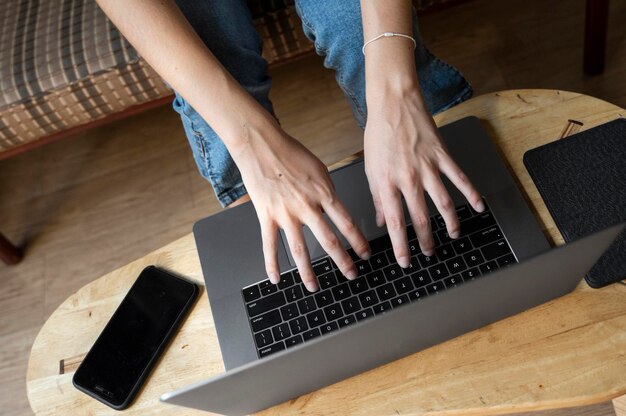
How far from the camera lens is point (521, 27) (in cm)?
162

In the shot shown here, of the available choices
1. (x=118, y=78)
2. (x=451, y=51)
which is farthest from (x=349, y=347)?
(x=451, y=51)

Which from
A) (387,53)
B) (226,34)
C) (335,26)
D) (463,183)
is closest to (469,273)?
(463,183)

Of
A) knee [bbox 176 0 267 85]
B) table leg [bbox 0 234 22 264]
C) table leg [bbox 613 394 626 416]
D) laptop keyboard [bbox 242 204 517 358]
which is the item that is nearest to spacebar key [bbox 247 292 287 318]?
laptop keyboard [bbox 242 204 517 358]

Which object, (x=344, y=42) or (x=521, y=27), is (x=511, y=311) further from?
(x=521, y=27)

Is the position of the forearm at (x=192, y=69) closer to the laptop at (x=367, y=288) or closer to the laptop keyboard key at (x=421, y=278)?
the laptop at (x=367, y=288)

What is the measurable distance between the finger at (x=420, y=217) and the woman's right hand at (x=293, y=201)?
0.24ft

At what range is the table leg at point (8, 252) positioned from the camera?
5.13 feet

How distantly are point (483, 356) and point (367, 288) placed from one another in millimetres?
174

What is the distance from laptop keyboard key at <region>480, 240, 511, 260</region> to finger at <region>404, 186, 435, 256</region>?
78 millimetres

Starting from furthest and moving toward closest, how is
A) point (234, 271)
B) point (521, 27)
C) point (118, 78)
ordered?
point (521, 27) → point (118, 78) → point (234, 271)

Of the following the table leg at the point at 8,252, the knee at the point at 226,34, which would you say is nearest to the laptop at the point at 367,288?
the knee at the point at 226,34

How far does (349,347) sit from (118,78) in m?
0.95

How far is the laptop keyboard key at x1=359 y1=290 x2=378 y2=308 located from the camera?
30.3 inches

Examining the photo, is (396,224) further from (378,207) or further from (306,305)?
(306,305)
